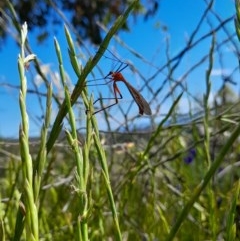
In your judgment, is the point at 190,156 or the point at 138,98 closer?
the point at 138,98

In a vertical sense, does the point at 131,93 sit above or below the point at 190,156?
below

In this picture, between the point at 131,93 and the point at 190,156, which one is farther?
the point at 190,156

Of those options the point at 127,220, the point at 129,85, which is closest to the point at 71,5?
the point at 127,220

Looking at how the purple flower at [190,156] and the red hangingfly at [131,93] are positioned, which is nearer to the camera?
the red hangingfly at [131,93]

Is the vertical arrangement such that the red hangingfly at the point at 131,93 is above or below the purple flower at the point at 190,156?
below

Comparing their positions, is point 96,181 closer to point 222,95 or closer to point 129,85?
point 222,95

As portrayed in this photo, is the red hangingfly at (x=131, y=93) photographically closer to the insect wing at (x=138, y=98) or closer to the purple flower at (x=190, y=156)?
the insect wing at (x=138, y=98)

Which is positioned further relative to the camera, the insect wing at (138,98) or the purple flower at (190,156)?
the purple flower at (190,156)

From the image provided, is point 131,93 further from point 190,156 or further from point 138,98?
point 190,156

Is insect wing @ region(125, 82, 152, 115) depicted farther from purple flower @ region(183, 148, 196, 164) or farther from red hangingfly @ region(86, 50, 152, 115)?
purple flower @ region(183, 148, 196, 164)

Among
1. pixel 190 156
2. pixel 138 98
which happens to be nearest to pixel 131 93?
pixel 138 98

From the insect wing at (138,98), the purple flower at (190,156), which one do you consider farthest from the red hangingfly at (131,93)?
the purple flower at (190,156)
